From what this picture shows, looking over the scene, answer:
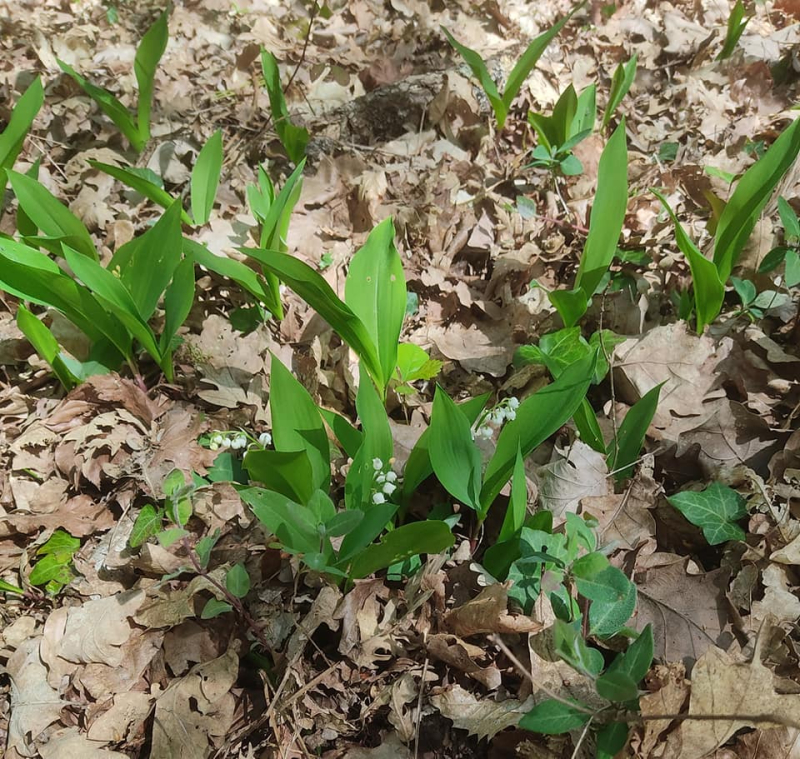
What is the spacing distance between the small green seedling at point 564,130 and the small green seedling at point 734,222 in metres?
0.71

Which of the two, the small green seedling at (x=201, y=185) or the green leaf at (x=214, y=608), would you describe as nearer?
the green leaf at (x=214, y=608)

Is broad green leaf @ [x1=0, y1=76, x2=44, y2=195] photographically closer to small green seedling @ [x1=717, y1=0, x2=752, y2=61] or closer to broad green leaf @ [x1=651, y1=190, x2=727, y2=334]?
broad green leaf @ [x1=651, y1=190, x2=727, y2=334]

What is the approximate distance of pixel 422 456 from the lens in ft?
4.09

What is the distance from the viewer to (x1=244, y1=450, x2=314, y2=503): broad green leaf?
40.9 inches

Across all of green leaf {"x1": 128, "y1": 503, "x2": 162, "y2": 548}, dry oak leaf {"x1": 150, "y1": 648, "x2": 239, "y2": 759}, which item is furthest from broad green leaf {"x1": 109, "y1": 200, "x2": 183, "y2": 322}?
dry oak leaf {"x1": 150, "y1": 648, "x2": 239, "y2": 759}

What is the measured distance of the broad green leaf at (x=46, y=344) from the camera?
59.5 inches

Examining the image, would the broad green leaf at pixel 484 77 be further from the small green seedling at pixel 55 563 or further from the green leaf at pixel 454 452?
the small green seedling at pixel 55 563

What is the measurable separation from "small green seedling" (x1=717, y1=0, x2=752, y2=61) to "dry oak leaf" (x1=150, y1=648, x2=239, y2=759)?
289cm

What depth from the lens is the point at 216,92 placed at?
2744 mm

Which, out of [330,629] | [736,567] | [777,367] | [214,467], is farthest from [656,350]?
[214,467]

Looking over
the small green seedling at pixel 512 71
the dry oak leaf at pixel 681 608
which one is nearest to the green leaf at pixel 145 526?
the dry oak leaf at pixel 681 608

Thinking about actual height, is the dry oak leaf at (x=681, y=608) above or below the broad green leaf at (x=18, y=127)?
below

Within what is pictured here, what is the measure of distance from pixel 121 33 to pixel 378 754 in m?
3.71

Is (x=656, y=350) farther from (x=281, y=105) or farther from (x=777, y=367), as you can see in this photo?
(x=281, y=105)
